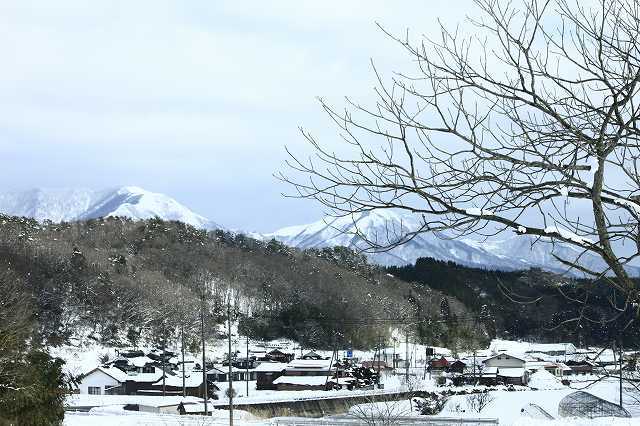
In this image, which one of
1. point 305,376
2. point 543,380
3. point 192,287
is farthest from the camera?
point 192,287

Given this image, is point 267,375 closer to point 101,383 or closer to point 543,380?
point 101,383

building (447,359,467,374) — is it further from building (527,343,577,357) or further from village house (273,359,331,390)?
building (527,343,577,357)

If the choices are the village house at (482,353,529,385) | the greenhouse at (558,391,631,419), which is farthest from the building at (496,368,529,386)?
the greenhouse at (558,391,631,419)

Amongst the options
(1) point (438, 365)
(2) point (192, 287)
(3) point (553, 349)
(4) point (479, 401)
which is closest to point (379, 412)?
(4) point (479, 401)

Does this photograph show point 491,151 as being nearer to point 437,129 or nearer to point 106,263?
point 437,129

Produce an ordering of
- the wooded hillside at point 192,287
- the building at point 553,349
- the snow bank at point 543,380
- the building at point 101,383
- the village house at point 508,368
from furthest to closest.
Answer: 1. the building at point 553,349
2. the wooded hillside at point 192,287
3. the village house at point 508,368
4. the snow bank at point 543,380
5. the building at point 101,383

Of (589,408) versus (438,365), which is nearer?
(589,408)

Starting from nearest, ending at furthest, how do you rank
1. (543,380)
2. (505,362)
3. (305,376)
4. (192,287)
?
(305,376)
(543,380)
(505,362)
(192,287)

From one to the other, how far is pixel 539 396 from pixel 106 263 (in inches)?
1984

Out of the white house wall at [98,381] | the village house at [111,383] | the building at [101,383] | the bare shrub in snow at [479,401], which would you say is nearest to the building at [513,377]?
the bare shrub in snow at [479,401]

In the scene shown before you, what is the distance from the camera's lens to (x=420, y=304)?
298 ft

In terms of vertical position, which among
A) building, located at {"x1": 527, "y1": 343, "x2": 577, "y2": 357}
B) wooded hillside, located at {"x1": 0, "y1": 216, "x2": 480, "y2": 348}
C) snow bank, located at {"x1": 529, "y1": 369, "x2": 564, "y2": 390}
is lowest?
snow bank, located at {"x1": 529, "y1": 369, "x2": 564, "y2": 390}

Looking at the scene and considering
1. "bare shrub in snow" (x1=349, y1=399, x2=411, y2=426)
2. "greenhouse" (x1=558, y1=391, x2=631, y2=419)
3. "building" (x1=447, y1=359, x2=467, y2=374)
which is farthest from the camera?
"building" (x1=447, y1=359, x2=467, y2=374)

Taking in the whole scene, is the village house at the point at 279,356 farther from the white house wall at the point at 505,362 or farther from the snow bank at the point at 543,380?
the snow bank at the point at 543,380
